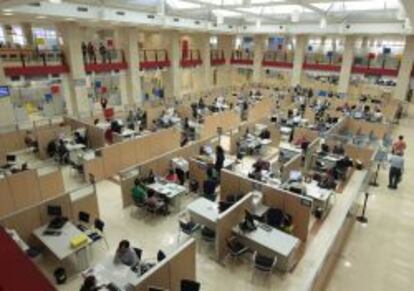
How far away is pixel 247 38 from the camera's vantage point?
106ft

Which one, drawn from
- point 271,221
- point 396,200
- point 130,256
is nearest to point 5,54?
point 130,256

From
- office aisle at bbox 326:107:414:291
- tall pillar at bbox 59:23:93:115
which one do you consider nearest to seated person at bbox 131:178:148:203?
office aisle at bbox 326:107:414:291

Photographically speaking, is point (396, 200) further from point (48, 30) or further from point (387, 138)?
point (48, 30)

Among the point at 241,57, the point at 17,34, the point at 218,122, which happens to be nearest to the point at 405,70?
the point at 241,57

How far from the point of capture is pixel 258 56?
86.8ft

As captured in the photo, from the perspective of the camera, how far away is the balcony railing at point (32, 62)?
15234mm

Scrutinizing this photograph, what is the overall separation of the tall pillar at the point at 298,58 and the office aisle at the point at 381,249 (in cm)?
1524

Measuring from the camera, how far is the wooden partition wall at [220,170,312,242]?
7.65 m

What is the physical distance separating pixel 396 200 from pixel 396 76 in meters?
14.6

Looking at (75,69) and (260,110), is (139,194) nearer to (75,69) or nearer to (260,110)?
(75,69)

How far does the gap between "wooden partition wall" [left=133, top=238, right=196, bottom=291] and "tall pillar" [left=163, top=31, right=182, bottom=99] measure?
17.3 metres

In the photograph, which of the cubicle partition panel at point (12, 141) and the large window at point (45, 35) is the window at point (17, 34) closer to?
the large window at point (45, 35)

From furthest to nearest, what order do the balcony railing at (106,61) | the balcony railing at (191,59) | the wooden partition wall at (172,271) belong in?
1. the balcony railing at (191,59)
2. the balcony railing at (106,61)
3. the wooden partition wall at (172,271)

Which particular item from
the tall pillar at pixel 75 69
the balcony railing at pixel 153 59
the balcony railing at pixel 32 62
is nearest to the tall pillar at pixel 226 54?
the balcony railing at pixel 153 59
